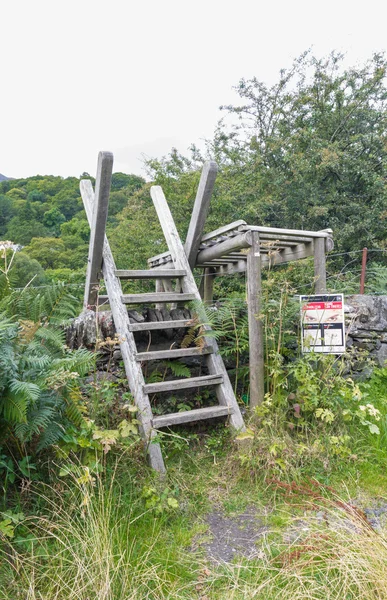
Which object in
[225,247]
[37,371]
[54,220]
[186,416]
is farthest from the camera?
[54,220]

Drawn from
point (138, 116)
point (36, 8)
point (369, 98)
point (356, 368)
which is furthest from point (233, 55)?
point (356, 368)

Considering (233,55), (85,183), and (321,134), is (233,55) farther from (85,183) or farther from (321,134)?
(85,183)

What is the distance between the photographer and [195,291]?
144 inches

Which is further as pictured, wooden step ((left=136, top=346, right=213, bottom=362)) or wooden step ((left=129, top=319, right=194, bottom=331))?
wooden step ((left=129, top=319, right=194, bottom=331))

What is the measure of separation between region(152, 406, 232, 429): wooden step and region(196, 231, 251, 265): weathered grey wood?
1.41 meters

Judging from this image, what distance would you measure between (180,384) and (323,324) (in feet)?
4.14

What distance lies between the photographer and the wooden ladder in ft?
9.38

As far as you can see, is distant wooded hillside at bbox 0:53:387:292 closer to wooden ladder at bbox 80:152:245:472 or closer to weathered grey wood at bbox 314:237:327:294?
wooden ladder at bbox 80:152:245:472

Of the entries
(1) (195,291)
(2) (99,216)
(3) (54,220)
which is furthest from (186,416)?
(3) (54,220)

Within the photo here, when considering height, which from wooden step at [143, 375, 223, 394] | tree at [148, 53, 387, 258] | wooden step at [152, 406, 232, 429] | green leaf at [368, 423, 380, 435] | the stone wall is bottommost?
green leaf at [368, 423, 380, 435]

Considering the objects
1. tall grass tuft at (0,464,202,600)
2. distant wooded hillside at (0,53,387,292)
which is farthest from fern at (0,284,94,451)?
distant wooded hillside at (0,53,387,292)

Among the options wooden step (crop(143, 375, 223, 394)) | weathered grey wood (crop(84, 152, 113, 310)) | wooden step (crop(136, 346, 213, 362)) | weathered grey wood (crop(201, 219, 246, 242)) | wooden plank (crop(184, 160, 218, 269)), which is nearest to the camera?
wooden step (crop(143, 375, 223, 394))

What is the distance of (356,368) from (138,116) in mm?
10043

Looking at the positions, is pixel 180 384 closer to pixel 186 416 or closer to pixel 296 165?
pixel 186 416
